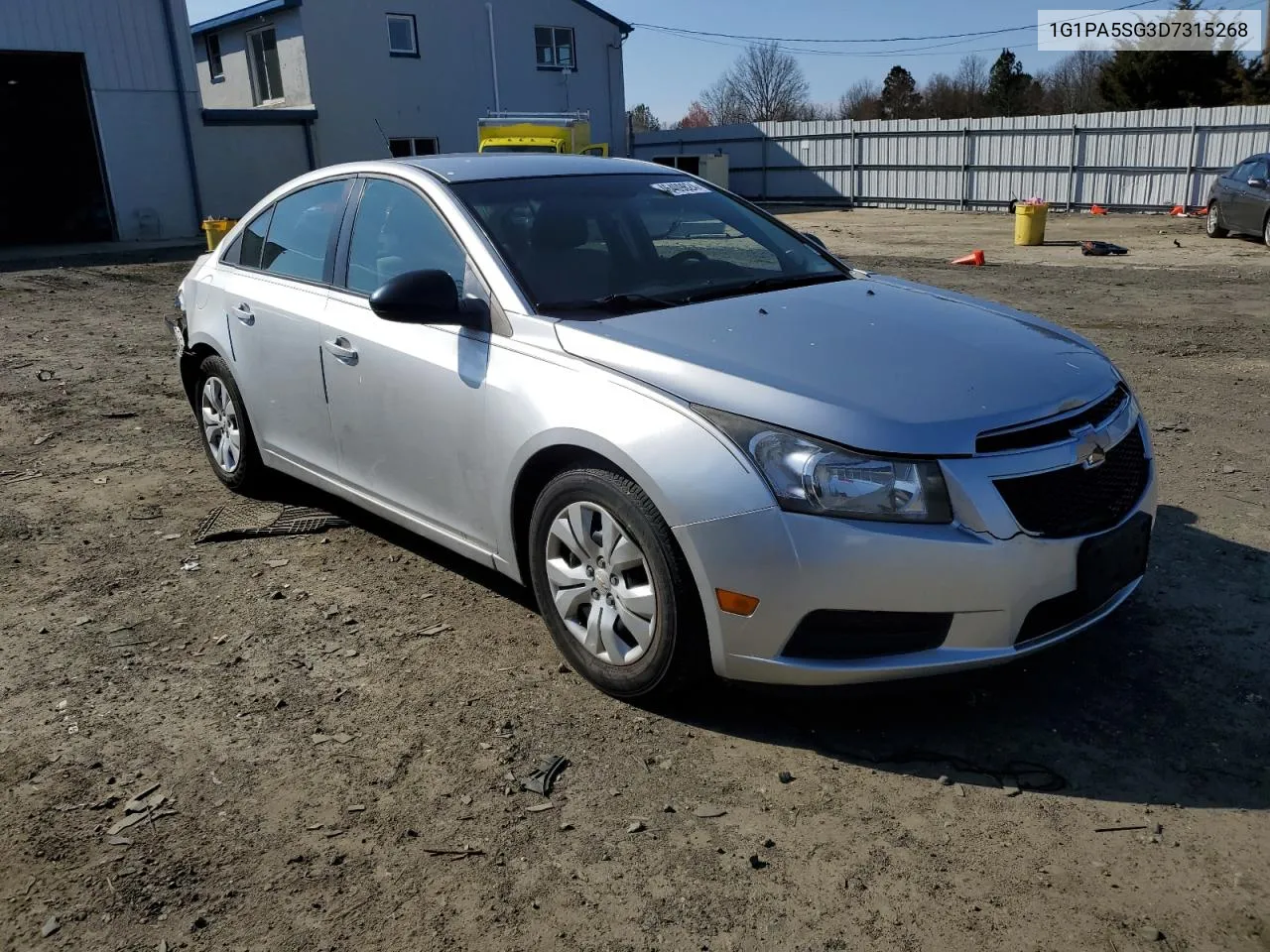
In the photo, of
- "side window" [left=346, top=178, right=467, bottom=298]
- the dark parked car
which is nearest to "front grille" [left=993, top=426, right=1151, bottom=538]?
"side window" [left=346, top=178, right=467, bottom=298]

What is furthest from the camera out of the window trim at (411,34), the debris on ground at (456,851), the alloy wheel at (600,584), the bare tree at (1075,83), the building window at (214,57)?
the bare tree at (1075,83)

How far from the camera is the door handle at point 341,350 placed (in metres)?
4.16

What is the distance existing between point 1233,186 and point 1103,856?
17450mm

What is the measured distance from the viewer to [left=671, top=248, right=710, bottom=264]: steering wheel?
416cm

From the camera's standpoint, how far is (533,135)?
21.6 meters

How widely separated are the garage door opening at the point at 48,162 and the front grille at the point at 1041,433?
24.4 metres

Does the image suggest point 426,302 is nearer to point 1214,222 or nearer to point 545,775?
point 545,775

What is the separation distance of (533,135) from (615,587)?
19.8m

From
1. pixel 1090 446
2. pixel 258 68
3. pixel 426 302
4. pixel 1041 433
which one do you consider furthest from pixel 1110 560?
pixel 258 68

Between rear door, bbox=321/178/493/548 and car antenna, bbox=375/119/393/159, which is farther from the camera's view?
car antenna, bbox=375/119/393/159

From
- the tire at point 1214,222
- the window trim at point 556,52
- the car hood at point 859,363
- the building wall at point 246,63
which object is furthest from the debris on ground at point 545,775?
the window trim at point 556,52

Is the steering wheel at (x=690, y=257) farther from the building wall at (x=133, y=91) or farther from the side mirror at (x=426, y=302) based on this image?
the building wall at (x=133, y=91)

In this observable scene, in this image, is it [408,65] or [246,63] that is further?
[246,63]

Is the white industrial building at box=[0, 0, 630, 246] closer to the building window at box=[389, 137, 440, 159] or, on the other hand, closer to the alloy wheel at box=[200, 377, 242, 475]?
the building window at box=[389, 137, 440, 159]
